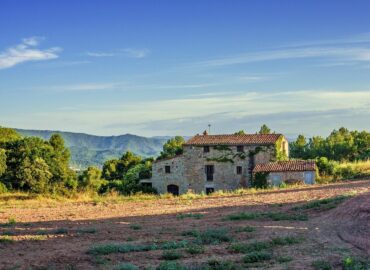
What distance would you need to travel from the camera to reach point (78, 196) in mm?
37125

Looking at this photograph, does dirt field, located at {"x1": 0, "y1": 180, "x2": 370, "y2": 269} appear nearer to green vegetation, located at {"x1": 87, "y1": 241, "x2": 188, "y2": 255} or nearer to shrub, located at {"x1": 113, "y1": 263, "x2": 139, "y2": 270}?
green vegetation, located at {"x1": 87, "y1": 241, "x2": 188, "y2": 255}

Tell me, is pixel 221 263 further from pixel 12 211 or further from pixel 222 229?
pixel 12 211

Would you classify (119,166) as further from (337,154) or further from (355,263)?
(355,263)

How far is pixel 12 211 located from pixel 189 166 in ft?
94.8

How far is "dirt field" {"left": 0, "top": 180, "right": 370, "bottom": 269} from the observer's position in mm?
12383

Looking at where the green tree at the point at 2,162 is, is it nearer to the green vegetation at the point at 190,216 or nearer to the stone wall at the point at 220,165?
the stone wall at the point at 220,165

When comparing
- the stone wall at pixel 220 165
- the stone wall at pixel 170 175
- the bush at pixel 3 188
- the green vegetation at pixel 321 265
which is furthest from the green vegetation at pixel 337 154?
the green vegetation at pixel 321 265

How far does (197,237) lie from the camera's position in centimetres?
1605

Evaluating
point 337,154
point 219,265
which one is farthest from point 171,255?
point 337,154

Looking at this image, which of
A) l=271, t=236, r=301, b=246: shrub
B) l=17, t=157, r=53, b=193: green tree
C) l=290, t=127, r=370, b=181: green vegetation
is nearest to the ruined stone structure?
l=290, t=127, r=370, b=181: green vegetation

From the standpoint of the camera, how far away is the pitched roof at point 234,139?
52.8 m

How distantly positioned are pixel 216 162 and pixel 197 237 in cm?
3825

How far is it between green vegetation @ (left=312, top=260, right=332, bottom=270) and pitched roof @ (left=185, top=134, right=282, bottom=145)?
4062 cm

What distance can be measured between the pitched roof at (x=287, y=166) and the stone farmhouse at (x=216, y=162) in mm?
2021
